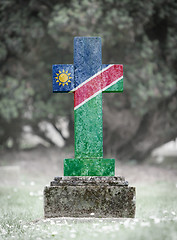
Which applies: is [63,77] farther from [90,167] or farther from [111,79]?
[90,167]

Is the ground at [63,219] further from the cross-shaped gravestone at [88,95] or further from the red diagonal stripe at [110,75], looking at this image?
the red diagonal stripe at [110,75]

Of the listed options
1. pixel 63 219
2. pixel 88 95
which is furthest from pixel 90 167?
pixel 88 95

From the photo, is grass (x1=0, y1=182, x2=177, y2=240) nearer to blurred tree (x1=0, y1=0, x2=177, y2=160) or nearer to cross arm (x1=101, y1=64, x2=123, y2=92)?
cross arm (x1=101, y1=64, x2=123, y2=92)

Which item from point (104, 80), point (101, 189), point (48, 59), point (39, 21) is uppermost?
point (39, 21)

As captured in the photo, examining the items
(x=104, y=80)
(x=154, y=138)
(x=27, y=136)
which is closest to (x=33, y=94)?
(x=27, y=136)

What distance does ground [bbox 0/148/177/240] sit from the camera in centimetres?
351

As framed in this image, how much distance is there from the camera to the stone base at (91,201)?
425 cm

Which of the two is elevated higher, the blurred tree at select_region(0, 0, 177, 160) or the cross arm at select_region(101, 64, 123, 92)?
the blurred tree at select_region(0, 0, 177, 160)

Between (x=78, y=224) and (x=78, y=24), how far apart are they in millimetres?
6398

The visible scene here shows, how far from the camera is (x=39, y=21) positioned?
995cm

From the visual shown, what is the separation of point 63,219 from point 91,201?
0.40m

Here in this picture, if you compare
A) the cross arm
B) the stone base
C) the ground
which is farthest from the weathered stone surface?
the cross arm

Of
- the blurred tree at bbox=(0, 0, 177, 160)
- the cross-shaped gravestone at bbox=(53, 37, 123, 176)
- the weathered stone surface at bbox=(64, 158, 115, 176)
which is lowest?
the weathered stone surface at bbox=(64, 158, 115, 176)

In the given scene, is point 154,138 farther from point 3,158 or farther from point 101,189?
point 101,189
